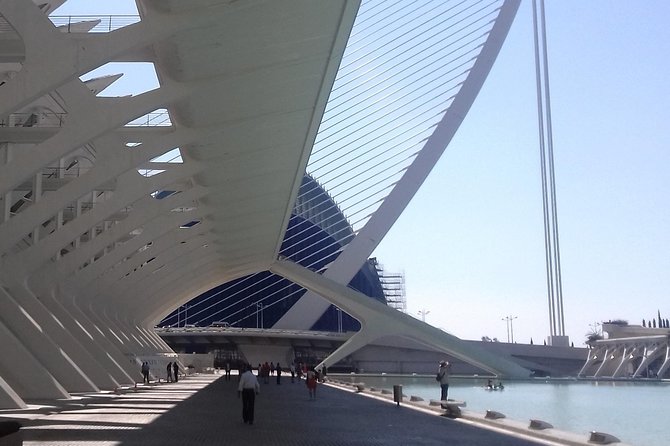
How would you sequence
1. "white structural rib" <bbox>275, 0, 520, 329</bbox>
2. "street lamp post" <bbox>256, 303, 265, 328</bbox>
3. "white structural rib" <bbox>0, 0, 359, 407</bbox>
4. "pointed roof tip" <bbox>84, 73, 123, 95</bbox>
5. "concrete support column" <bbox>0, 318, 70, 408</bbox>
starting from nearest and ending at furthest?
"white structural rib" <bbox>0, 0, 359, 407</bbox>, "concrete support column" <bbox>0, 318, 70, 408</bbox>, "pointed roof tip" <bbox>84, 73, 123, 95</bbox>, "white structural rib" <bbox>275, 0, 520, 329</bbox>, "street lamp post" <bbox>256, 303, 265, 328</bbox>

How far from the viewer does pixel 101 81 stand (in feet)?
62.6

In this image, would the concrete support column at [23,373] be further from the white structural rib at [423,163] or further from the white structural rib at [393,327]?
the white structural rib at [393,327]

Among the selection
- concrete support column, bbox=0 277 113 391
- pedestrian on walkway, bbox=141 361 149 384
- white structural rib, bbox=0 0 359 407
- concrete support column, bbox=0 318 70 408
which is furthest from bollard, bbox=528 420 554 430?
pedestrian on walkway, bbox=141 361 149 384

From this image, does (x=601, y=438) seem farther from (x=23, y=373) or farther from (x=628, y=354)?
(x=628, y=354)

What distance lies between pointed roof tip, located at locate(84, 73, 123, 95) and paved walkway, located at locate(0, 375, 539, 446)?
271 inches

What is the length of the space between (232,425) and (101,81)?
10423 millimetres

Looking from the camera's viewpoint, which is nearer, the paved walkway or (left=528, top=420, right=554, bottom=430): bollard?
the paved walkway

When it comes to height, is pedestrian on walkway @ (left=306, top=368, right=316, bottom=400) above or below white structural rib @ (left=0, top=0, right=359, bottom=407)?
below

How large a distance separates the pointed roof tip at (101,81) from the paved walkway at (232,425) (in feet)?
22.6

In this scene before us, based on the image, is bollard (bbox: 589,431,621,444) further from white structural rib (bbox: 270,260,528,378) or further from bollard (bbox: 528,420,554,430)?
white structural rib (bbox: 270,260,528,378)

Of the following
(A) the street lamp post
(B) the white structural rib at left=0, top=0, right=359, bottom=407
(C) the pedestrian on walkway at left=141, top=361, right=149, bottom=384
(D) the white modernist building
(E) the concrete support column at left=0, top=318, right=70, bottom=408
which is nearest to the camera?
(B) the white structural rib at left=0, top=0, right=359, bottom=407

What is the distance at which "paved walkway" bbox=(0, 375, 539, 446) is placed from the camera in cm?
911

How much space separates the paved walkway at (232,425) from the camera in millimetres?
9109

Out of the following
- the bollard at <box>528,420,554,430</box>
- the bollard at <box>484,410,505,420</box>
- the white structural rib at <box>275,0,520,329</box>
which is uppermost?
the white structural rib at <box>275,0,520,329</box>
